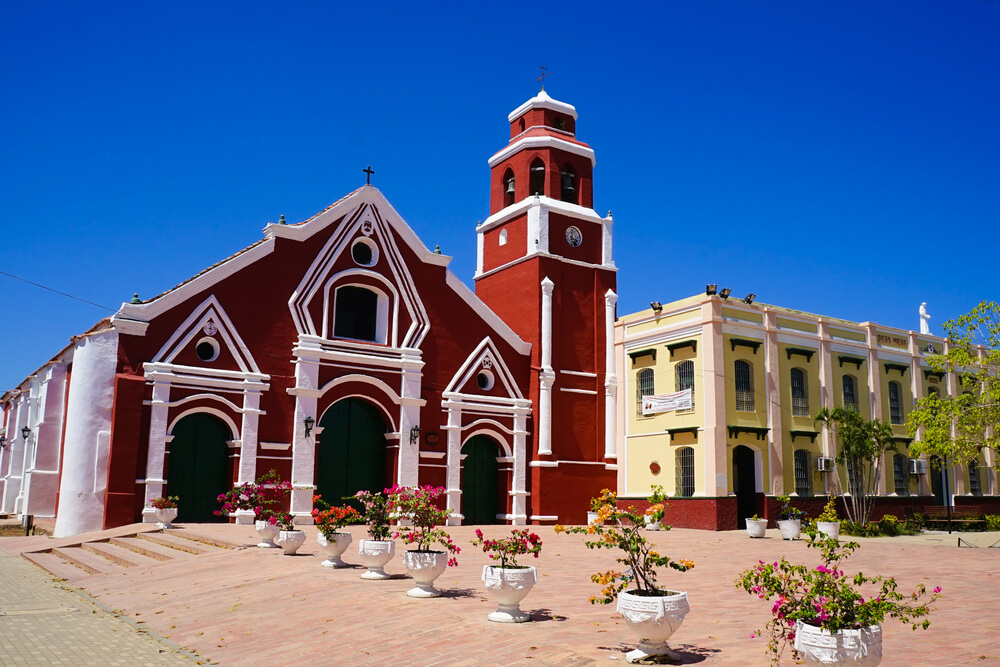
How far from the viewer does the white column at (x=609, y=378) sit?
28062 millimetres

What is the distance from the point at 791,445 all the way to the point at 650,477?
5054 mm

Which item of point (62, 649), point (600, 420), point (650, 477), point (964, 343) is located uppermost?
point (964, 343)

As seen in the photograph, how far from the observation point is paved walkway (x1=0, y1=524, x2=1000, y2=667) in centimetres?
812

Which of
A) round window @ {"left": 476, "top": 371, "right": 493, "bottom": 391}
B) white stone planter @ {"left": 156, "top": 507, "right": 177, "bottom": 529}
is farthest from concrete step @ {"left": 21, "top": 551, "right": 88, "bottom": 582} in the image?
round window @ {"left": 476, "top": 371, "right": 493, "bottom": 391}

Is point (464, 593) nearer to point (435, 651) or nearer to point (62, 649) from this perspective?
point (435, 651)

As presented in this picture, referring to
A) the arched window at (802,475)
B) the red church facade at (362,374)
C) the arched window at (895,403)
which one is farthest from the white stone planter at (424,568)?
the arched window at (895,403)

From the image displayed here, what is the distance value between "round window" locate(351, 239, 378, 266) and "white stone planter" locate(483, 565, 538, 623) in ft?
56.3

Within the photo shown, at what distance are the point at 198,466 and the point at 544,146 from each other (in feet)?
52.3

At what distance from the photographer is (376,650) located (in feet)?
27.7

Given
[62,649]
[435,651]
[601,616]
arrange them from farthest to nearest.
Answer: [601,616] < [62,649] < [435,651]

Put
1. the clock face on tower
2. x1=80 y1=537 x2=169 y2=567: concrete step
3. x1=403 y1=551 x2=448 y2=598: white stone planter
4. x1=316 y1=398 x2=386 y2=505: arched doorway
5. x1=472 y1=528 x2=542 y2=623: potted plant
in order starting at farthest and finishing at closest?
the clock face on tower → x1=316 y1=398 x2=386 y2=505: arched doorway → x1=80 y1=537 x2=169 y2=567: concrete step → x1=403 y1=551 x2=448 y2=598: white stone planter → x1=472 y1=528 x2=542 y2=623: potted plant

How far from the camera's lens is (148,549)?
55.3ft

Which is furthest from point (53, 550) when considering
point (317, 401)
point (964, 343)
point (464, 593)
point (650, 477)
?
point (964, 343)

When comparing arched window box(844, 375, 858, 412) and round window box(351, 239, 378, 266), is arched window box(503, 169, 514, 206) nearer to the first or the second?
round window box(351, 239, 378, 266)
